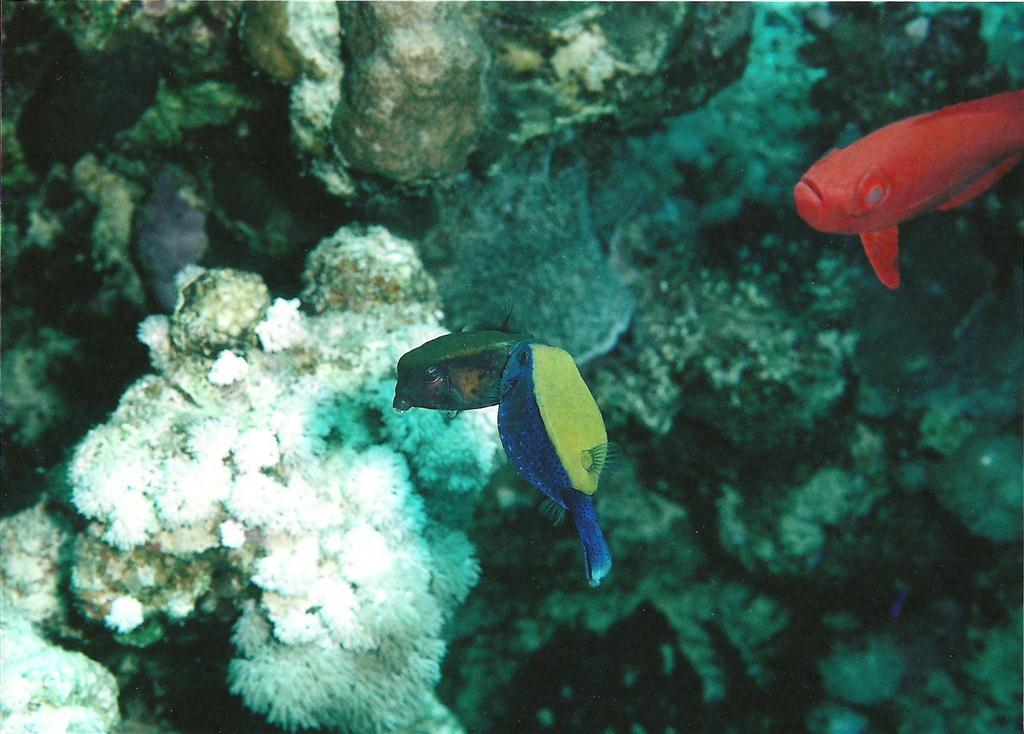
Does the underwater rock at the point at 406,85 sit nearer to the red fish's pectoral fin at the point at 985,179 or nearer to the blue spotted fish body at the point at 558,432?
the blue spotted fish body at the point at 558,432

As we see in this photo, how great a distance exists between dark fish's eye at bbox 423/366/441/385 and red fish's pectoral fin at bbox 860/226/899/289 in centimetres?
227

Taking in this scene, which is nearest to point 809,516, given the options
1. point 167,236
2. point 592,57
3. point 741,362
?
point 741,362

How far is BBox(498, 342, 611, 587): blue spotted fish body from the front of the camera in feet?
4.36

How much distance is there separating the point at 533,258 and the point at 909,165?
2066 mm

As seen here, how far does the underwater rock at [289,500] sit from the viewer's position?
242cm

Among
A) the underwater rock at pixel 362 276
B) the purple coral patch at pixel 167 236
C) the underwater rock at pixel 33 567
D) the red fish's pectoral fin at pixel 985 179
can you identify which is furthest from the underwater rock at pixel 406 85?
the red fish's pectoral fin at pixel 985 179

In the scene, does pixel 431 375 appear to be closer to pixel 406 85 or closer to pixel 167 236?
pixel 406 85

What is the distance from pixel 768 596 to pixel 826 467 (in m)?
0.97

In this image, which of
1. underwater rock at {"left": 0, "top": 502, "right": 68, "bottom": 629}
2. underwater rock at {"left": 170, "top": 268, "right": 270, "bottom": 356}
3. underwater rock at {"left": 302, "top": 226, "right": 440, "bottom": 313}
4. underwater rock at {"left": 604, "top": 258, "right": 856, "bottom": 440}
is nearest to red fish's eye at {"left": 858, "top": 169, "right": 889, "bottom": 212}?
underwater rock at {"left": 604, "top": 258, "right": 856, "bottom": 440}

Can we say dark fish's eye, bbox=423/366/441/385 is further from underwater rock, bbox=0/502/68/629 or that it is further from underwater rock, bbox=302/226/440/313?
underwater rock, bbox=0/502/68/629

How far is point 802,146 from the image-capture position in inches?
175

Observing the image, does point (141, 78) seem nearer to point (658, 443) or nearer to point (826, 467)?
point (658, 443)

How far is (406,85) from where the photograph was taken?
2811 mm

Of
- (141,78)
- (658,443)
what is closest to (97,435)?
(141,78)
